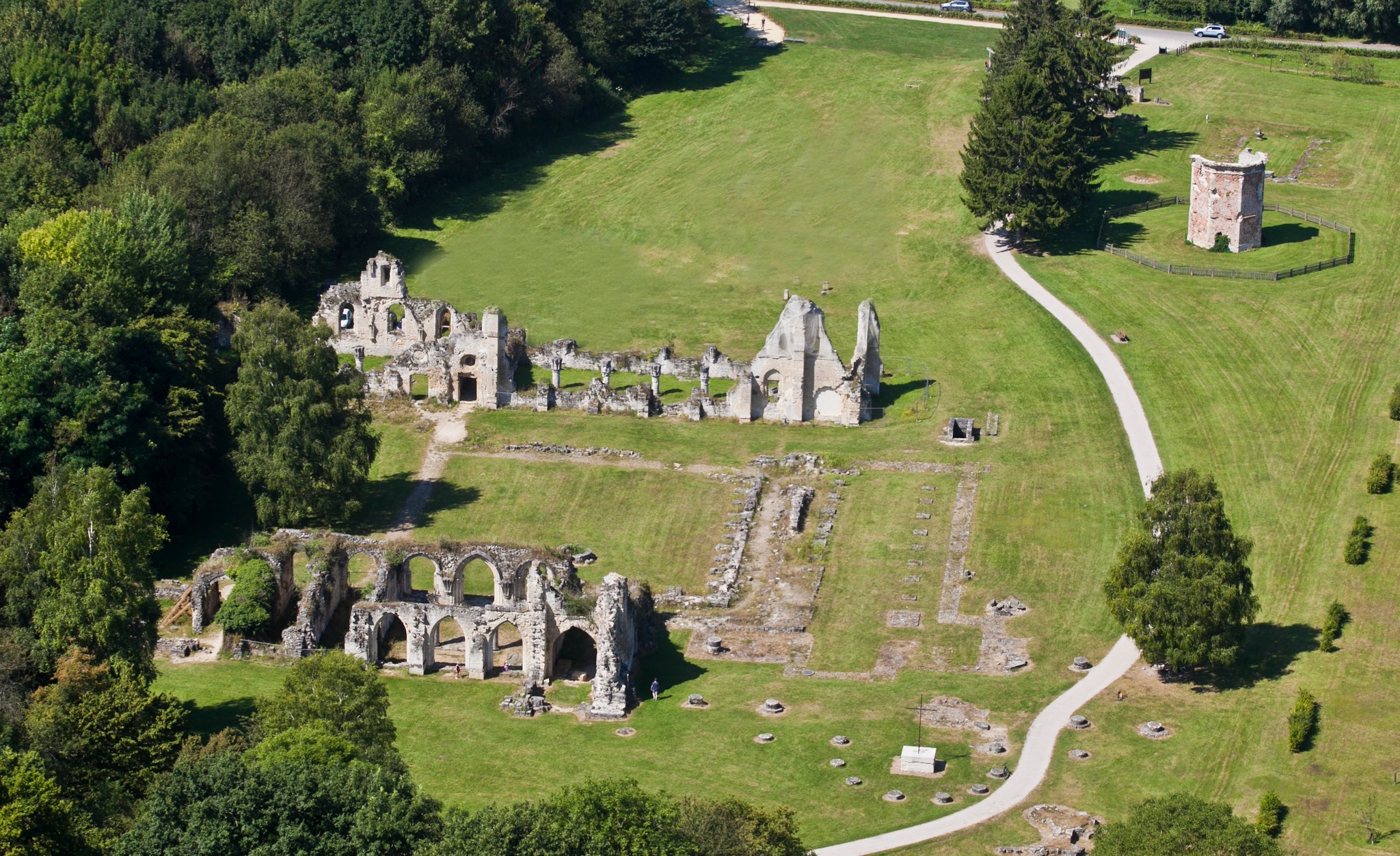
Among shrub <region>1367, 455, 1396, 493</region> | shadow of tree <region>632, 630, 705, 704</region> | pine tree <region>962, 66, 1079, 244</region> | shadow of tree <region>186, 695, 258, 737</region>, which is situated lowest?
shadow of tree <region>186, 695, 258, 737</region>

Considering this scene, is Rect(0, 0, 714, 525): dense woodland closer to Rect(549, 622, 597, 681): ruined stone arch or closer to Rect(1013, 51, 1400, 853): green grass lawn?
Rect(549, 622, 597, 681): ruined stone arch

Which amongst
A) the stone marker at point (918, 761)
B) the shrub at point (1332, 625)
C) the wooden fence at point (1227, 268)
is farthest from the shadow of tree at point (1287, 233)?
the stone marker at point (918, 761)

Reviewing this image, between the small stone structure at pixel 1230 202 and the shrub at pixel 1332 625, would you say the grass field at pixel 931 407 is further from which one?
the small stone structure at pixel 1230 202

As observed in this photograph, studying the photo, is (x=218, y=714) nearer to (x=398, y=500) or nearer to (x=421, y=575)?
(x=421, y=575)

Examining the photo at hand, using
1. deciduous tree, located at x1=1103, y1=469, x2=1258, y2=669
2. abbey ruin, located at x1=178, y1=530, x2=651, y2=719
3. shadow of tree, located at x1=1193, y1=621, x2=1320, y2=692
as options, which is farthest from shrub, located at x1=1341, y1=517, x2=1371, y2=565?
abbey ruin, located at x1=178, y1=530, x2=651, y2=719

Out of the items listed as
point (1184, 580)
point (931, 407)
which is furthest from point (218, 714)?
point (931, 407)

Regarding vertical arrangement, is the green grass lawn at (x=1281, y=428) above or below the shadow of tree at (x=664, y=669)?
above

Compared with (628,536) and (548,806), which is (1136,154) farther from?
(548,806)
